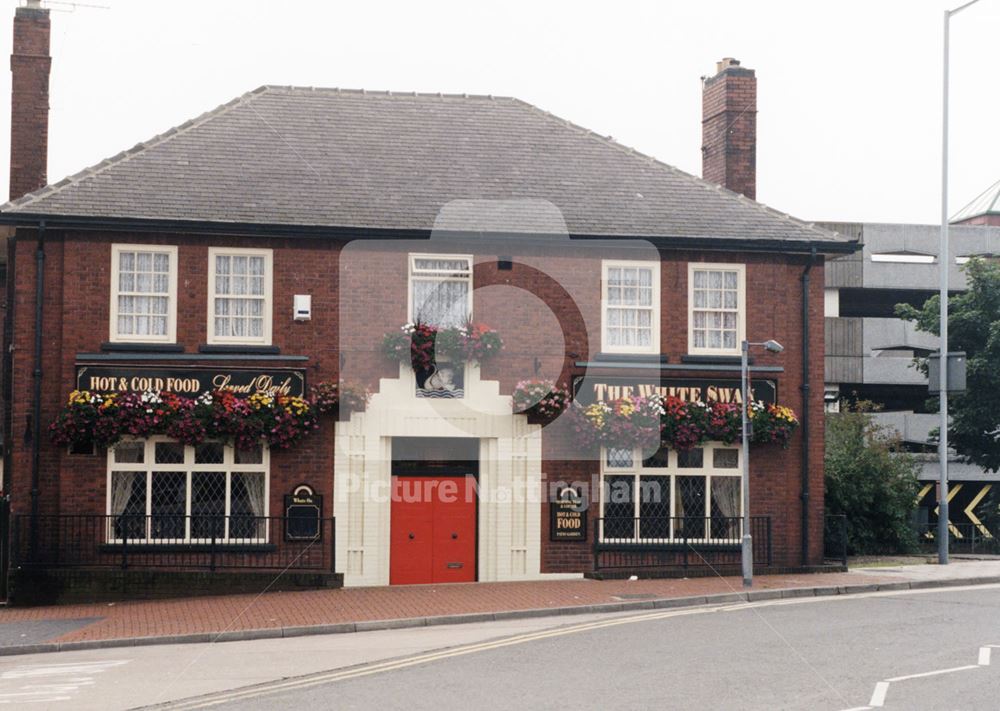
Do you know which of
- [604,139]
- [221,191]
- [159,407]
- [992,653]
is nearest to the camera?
[992,653]

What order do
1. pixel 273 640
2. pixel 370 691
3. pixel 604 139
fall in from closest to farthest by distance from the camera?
pixel 370 691, pixel 273 640, pixel 604 139

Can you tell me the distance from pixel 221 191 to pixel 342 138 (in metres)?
3.23

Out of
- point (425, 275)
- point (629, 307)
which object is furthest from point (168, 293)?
point (629, 307)

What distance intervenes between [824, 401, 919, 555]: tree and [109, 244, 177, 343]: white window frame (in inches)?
599

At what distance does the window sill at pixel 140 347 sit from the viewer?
2231 cm

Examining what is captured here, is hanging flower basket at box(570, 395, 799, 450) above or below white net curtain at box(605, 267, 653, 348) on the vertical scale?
below

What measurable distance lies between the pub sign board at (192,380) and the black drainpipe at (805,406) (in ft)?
31.2

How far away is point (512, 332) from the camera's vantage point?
77.4 ft

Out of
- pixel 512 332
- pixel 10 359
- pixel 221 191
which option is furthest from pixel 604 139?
pixel 10 359

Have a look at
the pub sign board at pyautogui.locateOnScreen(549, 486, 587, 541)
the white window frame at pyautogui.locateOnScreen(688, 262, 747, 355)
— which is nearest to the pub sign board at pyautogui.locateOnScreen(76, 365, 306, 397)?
the pub sign board at pyautogui.locateOnScreen(549, 486, 587, 541)

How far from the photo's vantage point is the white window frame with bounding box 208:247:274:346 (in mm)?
22734

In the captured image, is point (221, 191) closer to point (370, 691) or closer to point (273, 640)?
point (273, 640)

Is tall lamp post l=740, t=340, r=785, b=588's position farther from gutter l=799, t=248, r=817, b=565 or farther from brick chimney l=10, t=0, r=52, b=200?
brick chimney l=10, t=0, r=52, b=200

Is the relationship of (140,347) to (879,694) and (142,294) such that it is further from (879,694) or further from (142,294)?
(879,694)
